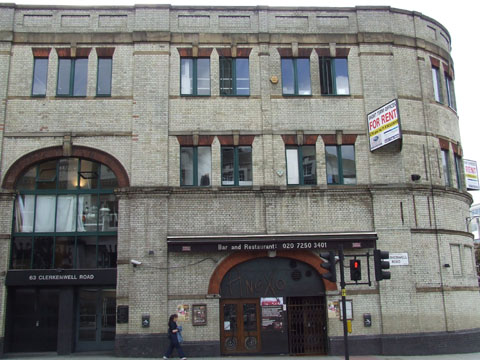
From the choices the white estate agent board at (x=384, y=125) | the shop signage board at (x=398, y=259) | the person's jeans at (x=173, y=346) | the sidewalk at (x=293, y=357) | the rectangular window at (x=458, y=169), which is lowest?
the sidewalk at (x=293, y=357)

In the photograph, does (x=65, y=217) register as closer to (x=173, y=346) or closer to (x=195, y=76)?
(x=173, y=346)

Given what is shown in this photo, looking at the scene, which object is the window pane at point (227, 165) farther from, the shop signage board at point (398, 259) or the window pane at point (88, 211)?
the shop signage board at point (398, 259)

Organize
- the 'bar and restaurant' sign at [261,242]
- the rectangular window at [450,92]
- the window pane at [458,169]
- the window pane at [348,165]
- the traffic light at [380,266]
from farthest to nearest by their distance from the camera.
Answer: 1. the rectangular window at [450,92]
2. the window pane at [458,169]
3. the window pane at [348,165]
4. the 'bar and restaurant' sign at [261,242]
5. the traffic light at [380,266]

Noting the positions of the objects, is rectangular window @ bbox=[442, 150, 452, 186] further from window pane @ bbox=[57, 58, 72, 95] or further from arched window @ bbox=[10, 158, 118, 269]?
window pane @ bbox=[57, 58, 72, 95]

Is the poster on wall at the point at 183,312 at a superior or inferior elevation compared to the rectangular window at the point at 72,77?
inferior

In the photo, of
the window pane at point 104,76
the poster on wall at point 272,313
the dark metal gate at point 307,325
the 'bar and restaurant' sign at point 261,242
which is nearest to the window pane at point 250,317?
the poster on wall at point 272,313

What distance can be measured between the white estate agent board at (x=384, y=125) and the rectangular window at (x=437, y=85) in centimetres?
371

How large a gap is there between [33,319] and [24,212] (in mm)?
3942

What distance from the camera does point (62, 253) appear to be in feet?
61.1

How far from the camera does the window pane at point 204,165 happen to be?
19.0 meters

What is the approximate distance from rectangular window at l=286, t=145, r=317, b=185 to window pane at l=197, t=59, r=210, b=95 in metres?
4.02

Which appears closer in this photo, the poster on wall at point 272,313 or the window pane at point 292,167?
the poster on wall at point 272,313

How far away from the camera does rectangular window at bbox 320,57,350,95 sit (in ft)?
66.0

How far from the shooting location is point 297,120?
19.6 metres
